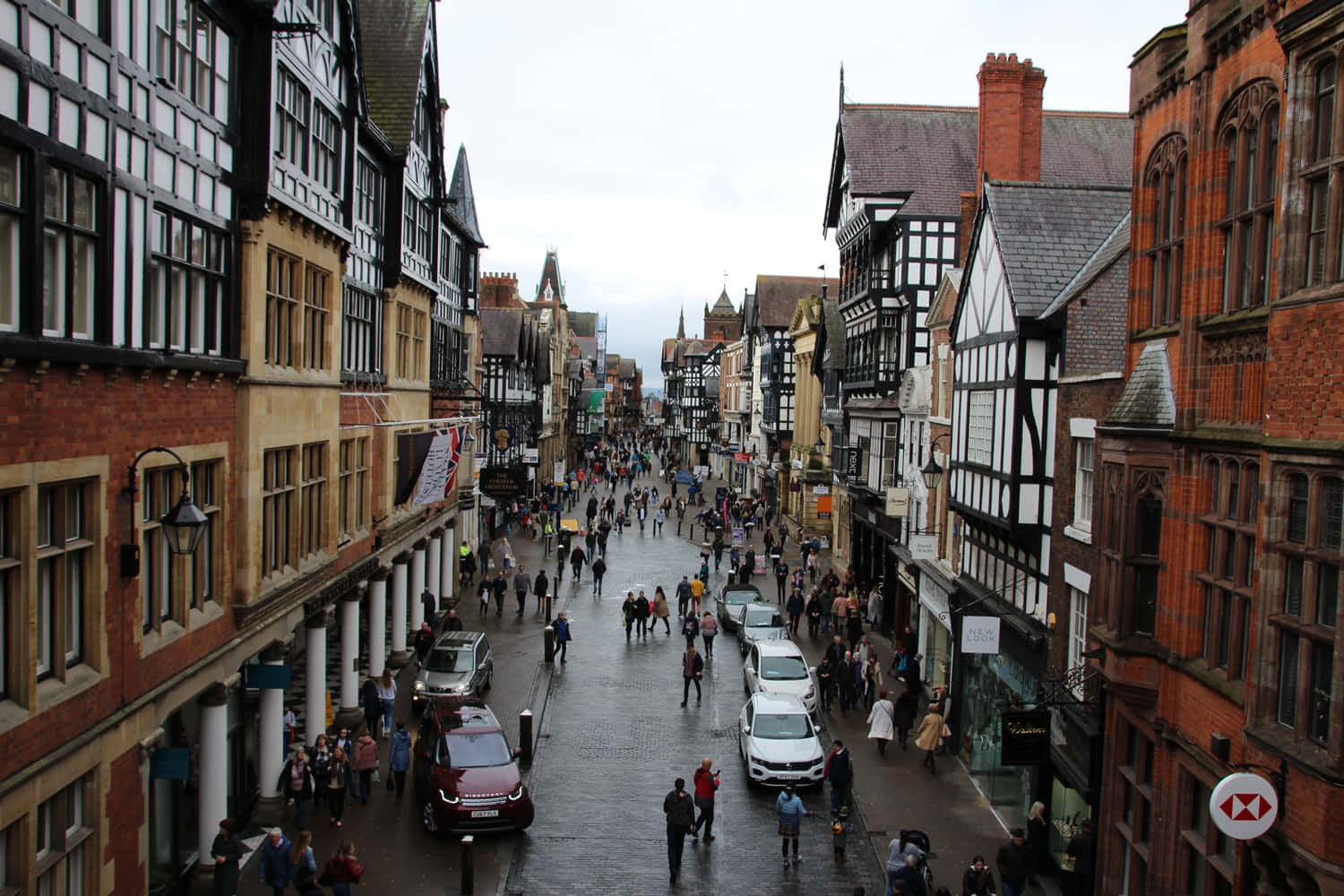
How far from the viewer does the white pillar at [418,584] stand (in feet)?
96.8

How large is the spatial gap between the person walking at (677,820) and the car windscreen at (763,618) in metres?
14.1

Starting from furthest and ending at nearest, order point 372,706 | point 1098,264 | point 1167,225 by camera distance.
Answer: point 372,706, point 1098,264, point 1167,225

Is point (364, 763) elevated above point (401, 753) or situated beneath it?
situated beneath

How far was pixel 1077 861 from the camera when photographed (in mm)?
14258

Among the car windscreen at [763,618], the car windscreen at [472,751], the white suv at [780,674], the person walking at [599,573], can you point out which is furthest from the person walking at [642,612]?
the car windscreen at [472,751]

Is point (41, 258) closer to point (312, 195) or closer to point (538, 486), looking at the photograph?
point (312, 195)

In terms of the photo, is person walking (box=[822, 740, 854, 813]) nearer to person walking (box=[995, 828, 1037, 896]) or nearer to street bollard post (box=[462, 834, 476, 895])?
person walking (box=[995, 828, 1037, 896])

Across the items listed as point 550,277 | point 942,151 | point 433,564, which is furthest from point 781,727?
point 550,277

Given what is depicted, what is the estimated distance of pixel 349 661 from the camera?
2197 cm

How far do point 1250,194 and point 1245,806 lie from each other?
5505 mm

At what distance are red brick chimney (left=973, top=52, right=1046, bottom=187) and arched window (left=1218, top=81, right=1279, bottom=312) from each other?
632 inches

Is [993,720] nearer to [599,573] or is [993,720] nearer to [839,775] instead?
[839,775]

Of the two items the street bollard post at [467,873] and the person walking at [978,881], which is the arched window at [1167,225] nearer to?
the person walking at [978,881]

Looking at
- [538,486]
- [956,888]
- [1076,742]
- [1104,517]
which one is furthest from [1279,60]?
[538,486]
